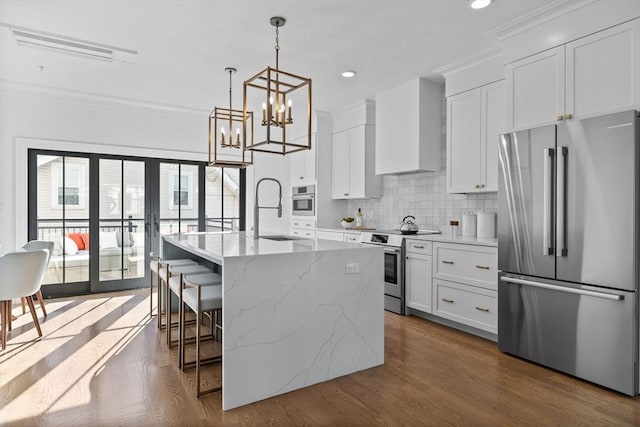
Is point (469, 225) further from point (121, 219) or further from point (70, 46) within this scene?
point (121, 219)

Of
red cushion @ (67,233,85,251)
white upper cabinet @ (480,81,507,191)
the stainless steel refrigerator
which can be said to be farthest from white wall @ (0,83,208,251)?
the stainless steel refrigerator

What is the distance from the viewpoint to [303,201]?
6000 mm

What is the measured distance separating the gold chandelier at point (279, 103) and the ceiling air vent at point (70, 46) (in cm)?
123

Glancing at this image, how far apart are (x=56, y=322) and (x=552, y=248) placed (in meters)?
4.43

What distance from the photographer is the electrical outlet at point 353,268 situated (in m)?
2.64

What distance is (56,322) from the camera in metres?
3.75

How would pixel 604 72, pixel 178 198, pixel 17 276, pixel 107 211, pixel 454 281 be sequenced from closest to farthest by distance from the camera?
1. pixel 604 72
2. pixel 17 276
3. pixel 454 281
4. pixel 107 211
5. pixel 178 198

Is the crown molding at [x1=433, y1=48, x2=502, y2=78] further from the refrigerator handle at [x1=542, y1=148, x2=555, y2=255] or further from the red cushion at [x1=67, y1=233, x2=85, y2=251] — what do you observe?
the red cushion at [x1=67, y1=233, x2=85, y2=251]

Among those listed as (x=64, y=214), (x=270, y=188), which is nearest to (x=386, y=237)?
(x=270, y=188)

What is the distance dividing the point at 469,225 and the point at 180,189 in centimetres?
399

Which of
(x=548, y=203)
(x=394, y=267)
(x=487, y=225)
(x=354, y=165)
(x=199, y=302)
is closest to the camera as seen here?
(x=199, y=302)

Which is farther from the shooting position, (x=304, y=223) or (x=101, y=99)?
(x=304, y=223)

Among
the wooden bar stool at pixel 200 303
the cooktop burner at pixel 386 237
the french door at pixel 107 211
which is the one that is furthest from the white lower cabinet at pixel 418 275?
the french door at pixel 107 211

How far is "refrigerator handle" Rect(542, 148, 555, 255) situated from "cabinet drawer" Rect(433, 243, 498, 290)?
0.54 m
